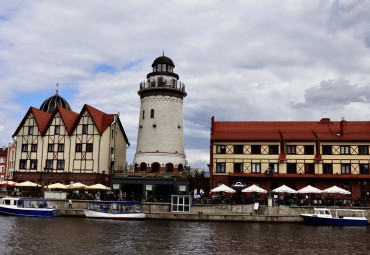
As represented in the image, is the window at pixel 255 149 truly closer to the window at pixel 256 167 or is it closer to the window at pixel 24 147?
the window at pixel 256 167

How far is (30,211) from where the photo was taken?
47250 mm

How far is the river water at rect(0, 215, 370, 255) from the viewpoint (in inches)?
1074

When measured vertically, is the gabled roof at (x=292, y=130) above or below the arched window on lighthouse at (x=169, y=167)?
above

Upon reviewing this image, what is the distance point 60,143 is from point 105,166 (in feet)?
24.7

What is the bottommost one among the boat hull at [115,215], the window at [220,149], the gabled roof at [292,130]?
the boat hull at [115,215]

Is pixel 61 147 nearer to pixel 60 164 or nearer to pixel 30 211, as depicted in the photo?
pixel 60 164

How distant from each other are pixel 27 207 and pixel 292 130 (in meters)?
35.2

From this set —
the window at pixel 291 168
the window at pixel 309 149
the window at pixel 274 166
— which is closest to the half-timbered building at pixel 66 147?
the window at pixel 274 166

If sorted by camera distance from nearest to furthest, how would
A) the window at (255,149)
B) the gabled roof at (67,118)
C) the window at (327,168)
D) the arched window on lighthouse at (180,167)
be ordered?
1. the window at (327,168)
2. the window at (255,149)
3. the arched window on lighthouse at (180,167)
4. the gabled roof at (67,118)

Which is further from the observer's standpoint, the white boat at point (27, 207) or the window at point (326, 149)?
the window at point (326, 149)

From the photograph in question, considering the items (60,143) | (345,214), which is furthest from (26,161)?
(345,214)

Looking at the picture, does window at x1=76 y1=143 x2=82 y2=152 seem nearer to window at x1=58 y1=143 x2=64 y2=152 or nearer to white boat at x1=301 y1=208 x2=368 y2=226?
window at x1=58 y1=143 x2=64 y2=152

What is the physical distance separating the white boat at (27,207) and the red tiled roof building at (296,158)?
20.4 meters

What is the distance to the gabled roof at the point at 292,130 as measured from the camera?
54.5m
